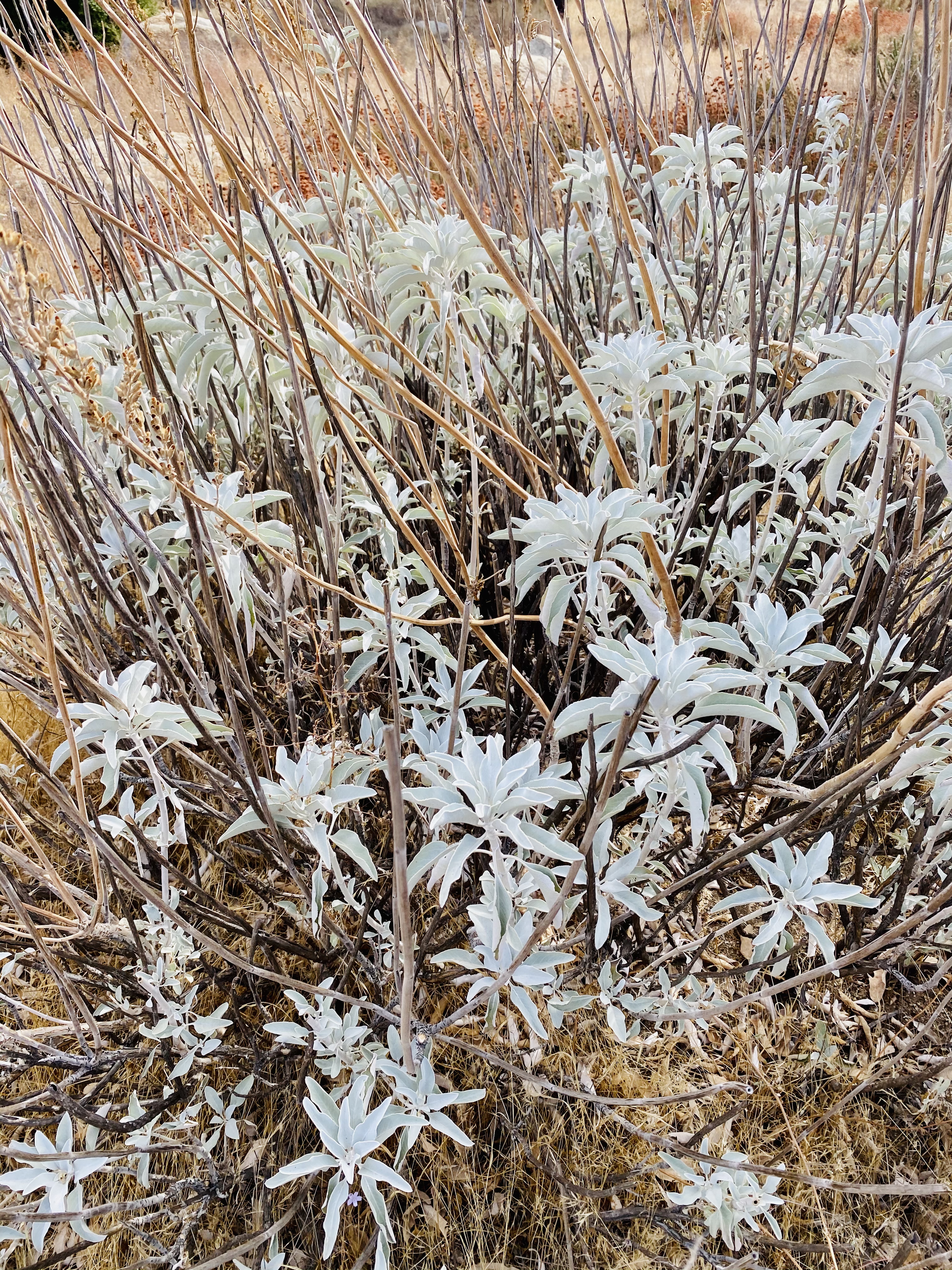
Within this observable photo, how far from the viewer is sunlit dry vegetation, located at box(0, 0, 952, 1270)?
2.43 feet

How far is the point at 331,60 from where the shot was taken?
1.19 metres

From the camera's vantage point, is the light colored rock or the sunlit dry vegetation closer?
the sunlit dry vegetation

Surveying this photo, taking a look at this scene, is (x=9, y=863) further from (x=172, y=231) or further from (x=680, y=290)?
(x=680, y=290)

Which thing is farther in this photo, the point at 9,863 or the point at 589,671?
the point at 9,863

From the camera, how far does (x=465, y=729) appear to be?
0.81 m

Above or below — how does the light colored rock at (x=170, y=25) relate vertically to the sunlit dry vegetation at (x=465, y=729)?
above

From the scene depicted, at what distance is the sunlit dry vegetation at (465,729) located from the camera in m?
0.74

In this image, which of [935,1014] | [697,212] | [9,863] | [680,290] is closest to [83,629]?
[9,863]

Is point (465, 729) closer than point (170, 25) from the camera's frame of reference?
Yes

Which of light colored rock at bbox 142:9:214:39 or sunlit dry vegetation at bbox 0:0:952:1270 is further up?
light colored rock at bbox 142:9:214:39

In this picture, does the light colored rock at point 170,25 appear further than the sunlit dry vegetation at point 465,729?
Yes

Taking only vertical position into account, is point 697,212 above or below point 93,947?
above

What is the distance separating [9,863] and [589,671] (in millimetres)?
932

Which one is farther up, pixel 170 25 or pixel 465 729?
pixel 170 25
